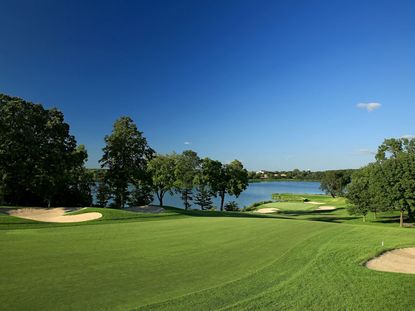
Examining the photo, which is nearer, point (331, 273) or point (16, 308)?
point (16, 308)

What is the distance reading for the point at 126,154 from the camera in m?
39.3

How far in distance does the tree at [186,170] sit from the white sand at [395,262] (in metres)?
36.7

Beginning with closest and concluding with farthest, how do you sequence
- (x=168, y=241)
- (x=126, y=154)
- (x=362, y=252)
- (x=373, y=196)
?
(x=362, y=252), (x=168, y=241), (x=373, y=196), (x=126, y=154)

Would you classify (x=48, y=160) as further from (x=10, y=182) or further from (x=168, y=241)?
(x=168, y=241)

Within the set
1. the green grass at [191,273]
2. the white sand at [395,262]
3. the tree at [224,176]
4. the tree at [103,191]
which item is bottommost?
the white sand at [395,262]

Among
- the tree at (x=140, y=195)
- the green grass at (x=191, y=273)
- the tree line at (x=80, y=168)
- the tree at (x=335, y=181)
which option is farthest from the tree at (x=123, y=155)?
the tree at (x=335, y=181)

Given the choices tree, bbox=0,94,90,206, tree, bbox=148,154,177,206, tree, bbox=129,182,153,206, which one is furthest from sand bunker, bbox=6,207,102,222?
tree, bbox=148,154,177,206

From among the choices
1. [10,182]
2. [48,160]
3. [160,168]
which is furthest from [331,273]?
[160,168]

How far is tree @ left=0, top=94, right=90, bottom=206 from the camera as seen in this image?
2734 centimetres

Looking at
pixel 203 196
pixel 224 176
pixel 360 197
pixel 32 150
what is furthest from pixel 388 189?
pixel 32 150

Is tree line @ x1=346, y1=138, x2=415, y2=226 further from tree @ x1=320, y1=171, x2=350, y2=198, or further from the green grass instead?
tree @ x1=320, y1=171, x2=350, y2=198

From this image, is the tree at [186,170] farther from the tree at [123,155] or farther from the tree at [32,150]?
the tree at [32,150]

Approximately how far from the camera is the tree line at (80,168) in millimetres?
27875

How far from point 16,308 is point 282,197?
8700 cm
